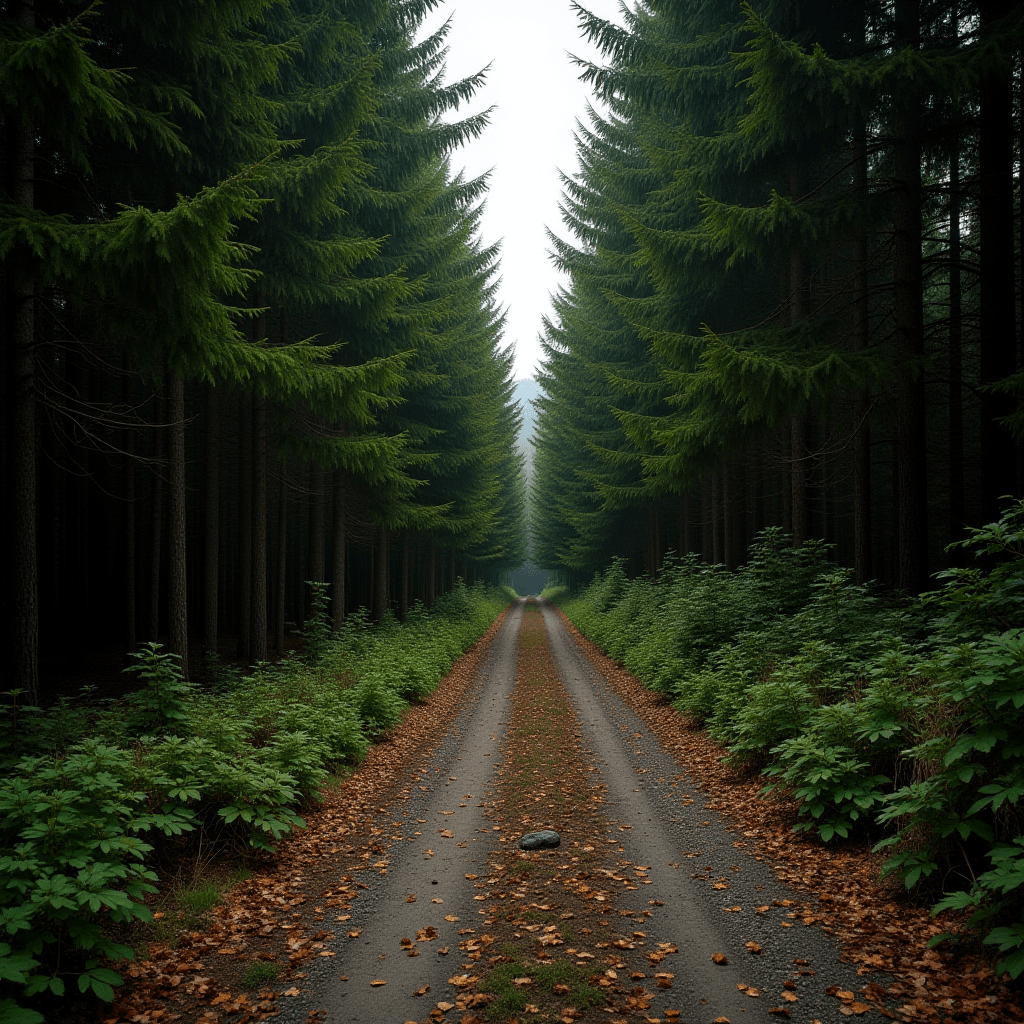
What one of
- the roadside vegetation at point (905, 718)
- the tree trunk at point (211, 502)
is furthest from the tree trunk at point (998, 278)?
the tree trunk at point (211, 502)

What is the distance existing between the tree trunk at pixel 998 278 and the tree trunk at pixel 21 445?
12678 millimetres

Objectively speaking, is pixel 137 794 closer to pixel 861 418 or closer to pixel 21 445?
pixel 21 445

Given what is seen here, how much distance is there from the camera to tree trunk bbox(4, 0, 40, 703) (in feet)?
21.6

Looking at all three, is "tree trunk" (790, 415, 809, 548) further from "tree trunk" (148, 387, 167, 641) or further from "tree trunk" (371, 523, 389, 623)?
"tree trunk" (148, 387, 167, 641)

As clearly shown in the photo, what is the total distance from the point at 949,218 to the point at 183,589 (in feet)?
62.4

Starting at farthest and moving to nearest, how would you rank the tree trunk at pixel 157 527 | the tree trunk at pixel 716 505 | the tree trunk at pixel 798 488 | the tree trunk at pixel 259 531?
the tree trunk at pixel 716 505 → the tree trunk at pixel 259 531 → the tree trunk at pixel 157 527 → the tree trunk at pixel 798 488

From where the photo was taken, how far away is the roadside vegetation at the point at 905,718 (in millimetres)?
3846

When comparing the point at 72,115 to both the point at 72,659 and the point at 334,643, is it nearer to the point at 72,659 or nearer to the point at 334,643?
the point at 334,643

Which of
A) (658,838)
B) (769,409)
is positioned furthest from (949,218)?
(658,838)

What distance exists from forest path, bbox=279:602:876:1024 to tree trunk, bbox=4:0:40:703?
191 inches

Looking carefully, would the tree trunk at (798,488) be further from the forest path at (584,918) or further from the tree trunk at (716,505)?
the forest path at (584,918)

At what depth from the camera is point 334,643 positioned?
12867mm

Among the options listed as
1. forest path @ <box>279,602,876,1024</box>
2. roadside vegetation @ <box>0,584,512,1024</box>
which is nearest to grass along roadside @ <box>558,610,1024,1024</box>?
forest path @ <box>279,602,876,1024</box>

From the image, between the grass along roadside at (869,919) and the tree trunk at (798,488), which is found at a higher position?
the tree trunk at (798,488)
